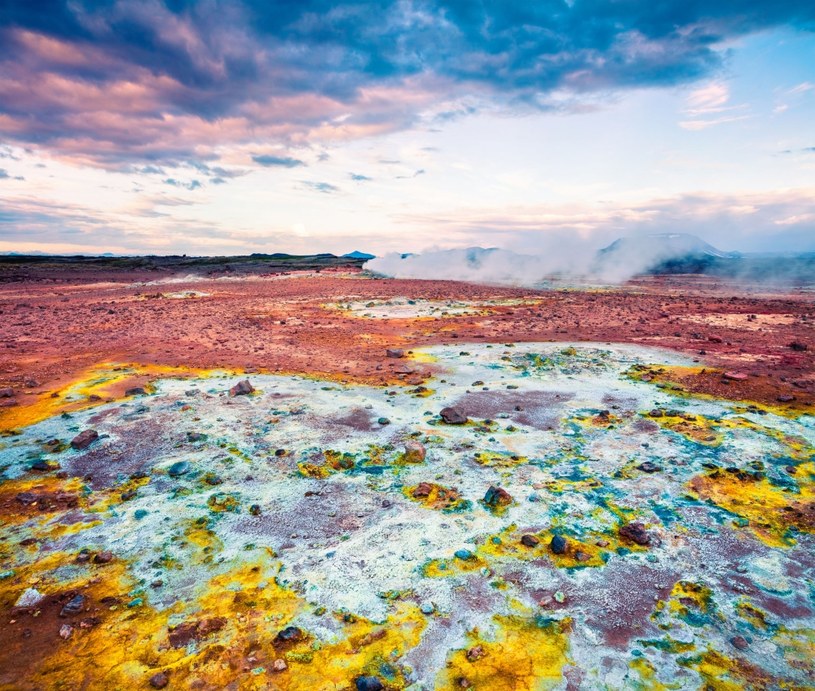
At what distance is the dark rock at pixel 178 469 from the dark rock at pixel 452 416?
14.1ft

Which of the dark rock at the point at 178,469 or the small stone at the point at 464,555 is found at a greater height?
the dark rock at the point at 178,469

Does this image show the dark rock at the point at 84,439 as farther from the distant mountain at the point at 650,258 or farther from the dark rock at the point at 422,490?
the distant mountain at the point at 650,258

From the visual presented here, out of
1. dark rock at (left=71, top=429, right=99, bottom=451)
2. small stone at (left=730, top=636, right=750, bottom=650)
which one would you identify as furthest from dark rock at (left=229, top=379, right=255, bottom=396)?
small stone at (left=730, top=636, right=750, bottom=650)

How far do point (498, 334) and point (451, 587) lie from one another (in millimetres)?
13541

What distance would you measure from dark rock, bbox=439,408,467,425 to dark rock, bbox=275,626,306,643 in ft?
16.6

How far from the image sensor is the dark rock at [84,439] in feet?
25.5

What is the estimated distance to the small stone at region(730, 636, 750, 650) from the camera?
406 cm

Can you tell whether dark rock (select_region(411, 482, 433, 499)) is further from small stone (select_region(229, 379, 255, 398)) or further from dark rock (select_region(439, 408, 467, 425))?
small stone (select_region(229, 379, 255, 398))

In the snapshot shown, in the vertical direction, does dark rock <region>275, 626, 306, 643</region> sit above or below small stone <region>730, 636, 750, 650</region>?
above

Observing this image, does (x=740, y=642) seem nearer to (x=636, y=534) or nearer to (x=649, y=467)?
(x=636, y=534)

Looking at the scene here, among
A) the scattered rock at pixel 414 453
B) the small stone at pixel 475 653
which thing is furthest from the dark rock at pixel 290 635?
the scattered rock at pixel 414 453

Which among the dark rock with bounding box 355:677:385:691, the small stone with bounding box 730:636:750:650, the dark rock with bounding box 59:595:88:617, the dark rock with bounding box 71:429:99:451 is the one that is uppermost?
the dark rock with bounding box 71:429:99:451

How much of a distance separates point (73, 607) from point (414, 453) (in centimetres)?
440

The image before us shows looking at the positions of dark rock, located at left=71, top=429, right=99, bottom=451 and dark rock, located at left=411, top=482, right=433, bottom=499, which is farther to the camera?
dark rock, located at left=71, top=429, right=99, bottom=451
